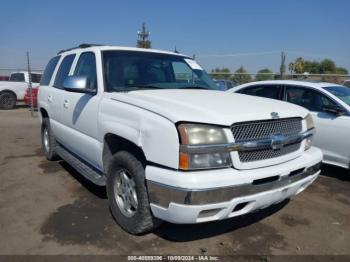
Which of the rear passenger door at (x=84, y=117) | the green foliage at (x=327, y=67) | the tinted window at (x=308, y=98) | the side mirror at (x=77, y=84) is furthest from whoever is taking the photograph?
the green foliage at (x=327, y=67)

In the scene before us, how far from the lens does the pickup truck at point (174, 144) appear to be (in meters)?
2.82

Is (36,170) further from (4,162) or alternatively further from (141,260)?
(141,260)

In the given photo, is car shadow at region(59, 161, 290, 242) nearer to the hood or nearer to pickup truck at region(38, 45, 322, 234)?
pickup truck at region(38, 45, 322, 234)

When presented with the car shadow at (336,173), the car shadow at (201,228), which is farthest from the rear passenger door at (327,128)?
the car shadow at (201,228)

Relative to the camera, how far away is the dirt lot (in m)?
3.34

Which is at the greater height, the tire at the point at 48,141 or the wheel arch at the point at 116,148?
the wheel arch at the point at 116,148

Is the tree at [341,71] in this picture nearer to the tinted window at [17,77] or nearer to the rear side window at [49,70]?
the tinted window at [17,77]

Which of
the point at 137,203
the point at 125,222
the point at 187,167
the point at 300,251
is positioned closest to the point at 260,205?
the point at 300,251

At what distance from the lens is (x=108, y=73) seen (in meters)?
4.08

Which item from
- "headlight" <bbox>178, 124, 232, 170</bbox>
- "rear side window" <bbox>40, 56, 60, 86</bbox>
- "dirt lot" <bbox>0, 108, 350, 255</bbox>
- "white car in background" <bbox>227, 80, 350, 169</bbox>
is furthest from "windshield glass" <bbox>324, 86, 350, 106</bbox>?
"rear side window" <bbox>40, 56, 60, 86</bbox>

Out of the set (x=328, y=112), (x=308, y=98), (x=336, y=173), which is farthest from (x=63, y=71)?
(x=336, y=173)

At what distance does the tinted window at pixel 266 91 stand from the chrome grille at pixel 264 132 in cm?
301

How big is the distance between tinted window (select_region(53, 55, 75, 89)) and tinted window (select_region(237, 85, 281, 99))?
3.50 metres

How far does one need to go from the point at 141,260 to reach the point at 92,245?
55cm
